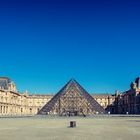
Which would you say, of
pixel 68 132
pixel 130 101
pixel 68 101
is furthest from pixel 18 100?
pixel 68 132

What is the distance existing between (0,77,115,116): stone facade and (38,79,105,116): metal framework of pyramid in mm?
12910

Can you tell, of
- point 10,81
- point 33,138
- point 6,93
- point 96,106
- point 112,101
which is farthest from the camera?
point 112,101

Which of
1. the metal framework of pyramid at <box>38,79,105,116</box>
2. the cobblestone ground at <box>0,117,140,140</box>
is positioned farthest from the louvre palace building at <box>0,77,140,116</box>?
the cobblestone ground at <box>0,117,140,140</box>

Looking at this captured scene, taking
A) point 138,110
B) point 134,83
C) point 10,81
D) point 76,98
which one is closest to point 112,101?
point 134,83

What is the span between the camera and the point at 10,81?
123 metres

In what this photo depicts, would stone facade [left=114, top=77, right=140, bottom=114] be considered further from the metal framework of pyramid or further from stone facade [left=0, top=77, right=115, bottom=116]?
the metal framework of pyramid

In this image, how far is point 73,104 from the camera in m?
91.8

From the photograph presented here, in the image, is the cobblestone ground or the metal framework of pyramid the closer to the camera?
the cobblestone ground

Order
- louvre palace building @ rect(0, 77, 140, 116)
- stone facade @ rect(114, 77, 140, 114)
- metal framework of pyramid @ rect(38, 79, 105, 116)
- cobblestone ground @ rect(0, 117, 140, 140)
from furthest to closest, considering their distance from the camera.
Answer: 1. stone facade @ rect(114, 77, 140, 114)
2. louvre palace building @ rect(0, 77, 140, 116)
3. metal framework of pyramid @ rect(38, 79, 105, 116)
4. cobblestone ground @ rect(0, 117, 140, 140)

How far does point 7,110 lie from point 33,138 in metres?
98.6

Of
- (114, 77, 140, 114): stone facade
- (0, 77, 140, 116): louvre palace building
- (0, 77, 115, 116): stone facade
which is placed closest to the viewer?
(0, 77, 140, 116): louvre palace building

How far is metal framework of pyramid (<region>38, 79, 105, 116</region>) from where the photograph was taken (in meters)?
87.8

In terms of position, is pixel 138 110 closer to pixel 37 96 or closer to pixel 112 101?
pixel 112 101

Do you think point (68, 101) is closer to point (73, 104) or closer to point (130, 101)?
→ point (73, 104)
